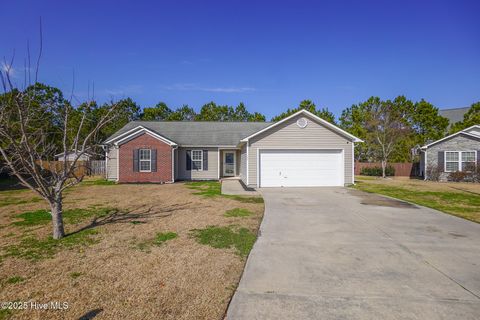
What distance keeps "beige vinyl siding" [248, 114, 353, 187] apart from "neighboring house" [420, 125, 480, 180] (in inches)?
423

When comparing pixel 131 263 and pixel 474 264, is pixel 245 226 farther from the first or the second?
pixel 474 264

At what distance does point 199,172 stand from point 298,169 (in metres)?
7.78

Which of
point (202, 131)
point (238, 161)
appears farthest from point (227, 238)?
point (202, 131)

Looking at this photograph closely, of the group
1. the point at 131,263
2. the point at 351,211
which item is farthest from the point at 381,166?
the point at 131,263

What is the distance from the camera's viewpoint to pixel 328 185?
1652 cm

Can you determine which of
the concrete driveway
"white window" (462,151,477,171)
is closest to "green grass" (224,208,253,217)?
the concrete driveway

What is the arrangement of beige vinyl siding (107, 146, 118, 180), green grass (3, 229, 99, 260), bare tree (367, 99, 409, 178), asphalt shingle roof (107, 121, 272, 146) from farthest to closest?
bare tree (367, 99, 409, 178), asphalt shingle roof (107, 121, 272, 146), beige vinyl siding (107, 146, 118, 180), green grass (3, 229, 99, 260)

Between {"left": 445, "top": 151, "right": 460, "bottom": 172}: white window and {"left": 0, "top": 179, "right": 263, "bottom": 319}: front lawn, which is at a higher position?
{"left": 445, "top": 151, "right": 460, "bottom": 172}: white window

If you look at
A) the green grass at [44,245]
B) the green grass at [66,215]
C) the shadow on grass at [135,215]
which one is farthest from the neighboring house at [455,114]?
the green grass at [44,245]

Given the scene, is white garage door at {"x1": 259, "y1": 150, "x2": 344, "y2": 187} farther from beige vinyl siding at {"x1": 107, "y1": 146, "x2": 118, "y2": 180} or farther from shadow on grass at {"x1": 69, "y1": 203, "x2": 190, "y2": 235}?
beige vinyl siding at {"x1": 107, "y1": 146, "x2": 118, "y2": 180}

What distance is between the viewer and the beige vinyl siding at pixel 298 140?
1628cm

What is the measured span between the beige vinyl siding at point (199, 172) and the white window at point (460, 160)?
727 inches

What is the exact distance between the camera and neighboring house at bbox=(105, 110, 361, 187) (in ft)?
53.6

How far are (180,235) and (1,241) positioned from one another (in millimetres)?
3791
